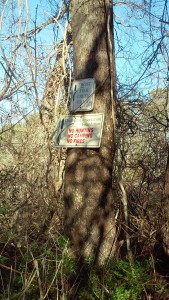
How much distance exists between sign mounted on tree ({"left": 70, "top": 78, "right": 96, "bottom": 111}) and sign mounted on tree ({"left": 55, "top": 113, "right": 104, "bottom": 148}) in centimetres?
10

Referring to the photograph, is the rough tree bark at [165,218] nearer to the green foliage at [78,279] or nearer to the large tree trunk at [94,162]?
the green foliage at [78,279]

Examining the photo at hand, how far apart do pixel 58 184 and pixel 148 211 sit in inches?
48.6

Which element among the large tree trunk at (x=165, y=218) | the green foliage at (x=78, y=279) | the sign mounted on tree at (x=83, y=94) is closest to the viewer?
the green foliage at (x=78, y=279)

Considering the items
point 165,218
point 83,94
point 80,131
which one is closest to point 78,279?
point 165,218

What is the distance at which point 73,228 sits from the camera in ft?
11.6

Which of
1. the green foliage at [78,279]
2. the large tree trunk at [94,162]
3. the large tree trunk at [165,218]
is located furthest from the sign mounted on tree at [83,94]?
the green foliage at [78,279]

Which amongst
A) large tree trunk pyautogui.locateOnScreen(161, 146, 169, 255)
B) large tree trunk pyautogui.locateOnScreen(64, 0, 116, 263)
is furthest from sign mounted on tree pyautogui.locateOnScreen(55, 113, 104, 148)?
large tree trunk pyautogui.locateOnScreen(161, 146, 169, 255)

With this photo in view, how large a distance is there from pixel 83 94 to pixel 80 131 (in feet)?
1.26

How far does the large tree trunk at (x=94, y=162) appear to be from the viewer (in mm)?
3506

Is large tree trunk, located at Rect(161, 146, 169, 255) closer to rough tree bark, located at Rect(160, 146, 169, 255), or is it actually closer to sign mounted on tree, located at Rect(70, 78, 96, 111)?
rough tree bark, located at Rect(160, 146, 169, 255)

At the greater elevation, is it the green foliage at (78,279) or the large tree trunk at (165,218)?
the large tree trunk at (165,218)

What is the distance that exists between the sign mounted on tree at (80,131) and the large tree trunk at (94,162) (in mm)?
77

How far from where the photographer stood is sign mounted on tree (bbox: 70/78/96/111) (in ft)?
12.0

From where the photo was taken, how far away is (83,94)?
3703mm
